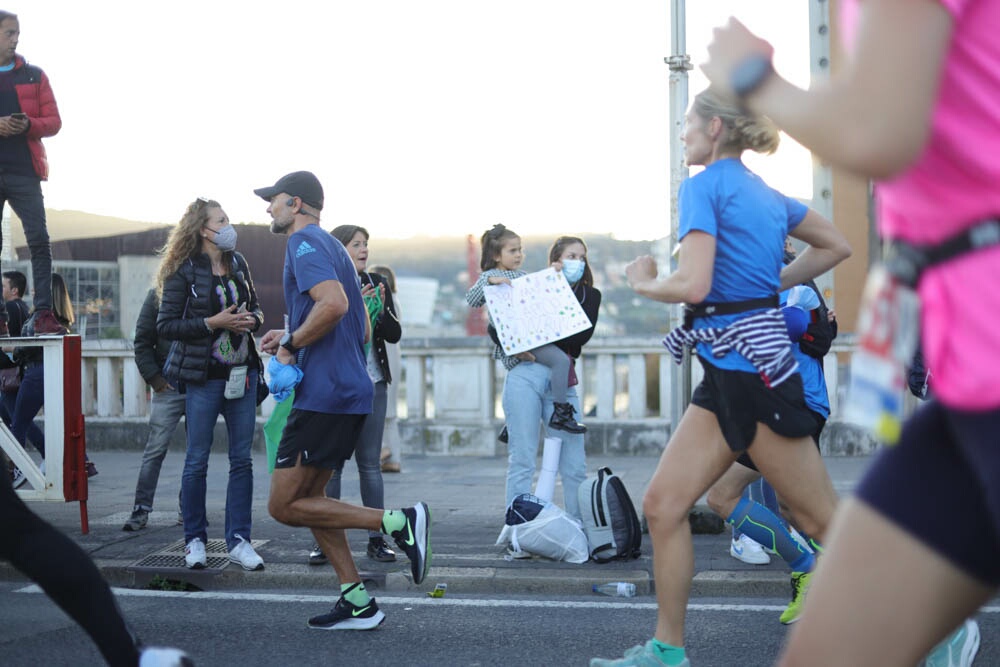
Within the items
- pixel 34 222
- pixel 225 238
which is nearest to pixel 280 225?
pixel 225 238

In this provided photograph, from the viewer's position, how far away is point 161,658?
3188 millimetres

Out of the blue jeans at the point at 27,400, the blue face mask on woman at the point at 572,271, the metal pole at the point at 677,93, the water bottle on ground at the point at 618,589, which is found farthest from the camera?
the blue jeans at the point at 27,400

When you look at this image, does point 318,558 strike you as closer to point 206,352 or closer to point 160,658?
point 206,352

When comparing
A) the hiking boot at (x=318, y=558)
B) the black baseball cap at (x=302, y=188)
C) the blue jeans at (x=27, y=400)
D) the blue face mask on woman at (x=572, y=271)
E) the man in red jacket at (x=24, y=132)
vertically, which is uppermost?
the man in red jacket at (x=24, y=132)

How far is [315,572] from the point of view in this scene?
6199 millimetres

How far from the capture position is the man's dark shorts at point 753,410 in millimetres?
3699

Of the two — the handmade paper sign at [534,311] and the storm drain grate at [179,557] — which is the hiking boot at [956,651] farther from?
the storm drain grate at [179,557]

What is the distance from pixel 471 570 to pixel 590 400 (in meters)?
7.05

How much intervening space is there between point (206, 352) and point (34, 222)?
2484 mm

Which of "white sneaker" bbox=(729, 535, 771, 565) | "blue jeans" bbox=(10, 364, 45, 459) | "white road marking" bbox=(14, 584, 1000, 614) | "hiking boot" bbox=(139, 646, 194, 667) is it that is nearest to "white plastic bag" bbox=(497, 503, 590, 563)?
"white road marking" bbox=(14, 584, 1000, 614)

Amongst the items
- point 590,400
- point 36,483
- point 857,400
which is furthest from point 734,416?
point 590,400

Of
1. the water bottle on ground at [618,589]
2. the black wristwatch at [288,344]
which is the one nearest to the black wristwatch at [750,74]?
the black wristwatch at [288,344]

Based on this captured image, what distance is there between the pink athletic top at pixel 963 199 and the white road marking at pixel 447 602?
399 centimetres

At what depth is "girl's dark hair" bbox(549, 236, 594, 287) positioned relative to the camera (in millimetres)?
7379
